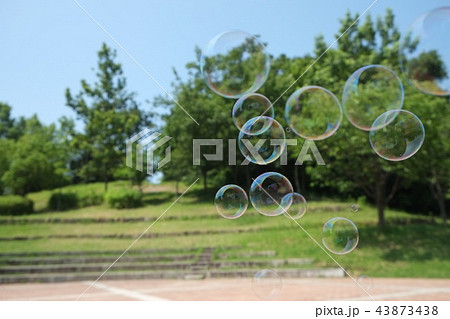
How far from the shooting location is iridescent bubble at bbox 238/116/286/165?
7.85 meters

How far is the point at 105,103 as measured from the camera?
3228cm

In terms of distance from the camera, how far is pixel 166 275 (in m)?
12.7

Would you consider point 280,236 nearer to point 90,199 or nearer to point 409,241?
point 409,241

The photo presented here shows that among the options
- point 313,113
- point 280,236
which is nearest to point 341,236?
point 313,113

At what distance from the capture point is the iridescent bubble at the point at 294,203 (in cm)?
799

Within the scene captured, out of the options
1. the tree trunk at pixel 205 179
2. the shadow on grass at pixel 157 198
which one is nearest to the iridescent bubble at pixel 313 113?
the tree trunk at pixel 205 179

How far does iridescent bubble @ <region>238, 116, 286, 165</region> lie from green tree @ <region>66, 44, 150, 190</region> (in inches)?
788

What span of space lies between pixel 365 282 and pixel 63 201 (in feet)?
62.8

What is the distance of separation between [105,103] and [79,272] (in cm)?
2104

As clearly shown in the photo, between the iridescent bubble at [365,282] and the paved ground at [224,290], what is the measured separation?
0.09 feet

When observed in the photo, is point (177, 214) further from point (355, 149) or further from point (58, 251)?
point (355, 149)

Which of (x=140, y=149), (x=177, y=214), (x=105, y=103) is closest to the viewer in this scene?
(x=177, y=214)
